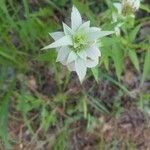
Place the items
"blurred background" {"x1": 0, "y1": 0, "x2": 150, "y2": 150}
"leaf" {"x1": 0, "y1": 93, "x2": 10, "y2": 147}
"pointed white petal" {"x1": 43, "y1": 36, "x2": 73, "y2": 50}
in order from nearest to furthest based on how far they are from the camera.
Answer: "pointed white petal" {"x1": 43, "y1": 36, "x2": 73, "y2": 50} < "leaf" {"x1": 0, "y1": 93, "x2": 10, "y2": 147} < "blurred background" {"x1": 0, "y1": 0, "x2": 150, "y2": 150}

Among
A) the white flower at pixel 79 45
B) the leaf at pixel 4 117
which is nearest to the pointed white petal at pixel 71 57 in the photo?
the white flower at pixel 79 45

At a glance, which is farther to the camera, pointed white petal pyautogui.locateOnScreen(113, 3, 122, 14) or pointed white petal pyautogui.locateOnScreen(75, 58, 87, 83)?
pointed white petal pyautogui.locateOnScreen(113, 3, 122, 14)

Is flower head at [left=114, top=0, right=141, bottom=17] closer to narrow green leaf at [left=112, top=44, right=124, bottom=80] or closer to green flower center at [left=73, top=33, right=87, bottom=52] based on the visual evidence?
narrow green leaf at [left=112, top=44, right=124, bottom=80]

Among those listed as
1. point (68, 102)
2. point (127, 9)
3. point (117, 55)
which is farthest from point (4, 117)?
point (127, 9)

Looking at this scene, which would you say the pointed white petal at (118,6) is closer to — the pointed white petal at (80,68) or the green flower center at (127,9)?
the green flower center at (127,9)

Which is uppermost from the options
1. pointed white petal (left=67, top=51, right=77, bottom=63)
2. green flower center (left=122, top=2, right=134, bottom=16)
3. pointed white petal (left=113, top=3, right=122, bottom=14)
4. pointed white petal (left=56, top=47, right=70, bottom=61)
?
pointed white petal (left=113, top=3, right=122, bottom=14)

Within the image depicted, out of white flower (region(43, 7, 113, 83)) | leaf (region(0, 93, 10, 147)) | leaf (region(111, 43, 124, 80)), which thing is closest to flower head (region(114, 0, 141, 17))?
leaf (region(111, 43, 124, 80))

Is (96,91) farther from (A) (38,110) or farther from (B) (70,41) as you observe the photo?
(B) (70,41)

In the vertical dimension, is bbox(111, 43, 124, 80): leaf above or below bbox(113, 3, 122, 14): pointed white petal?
below

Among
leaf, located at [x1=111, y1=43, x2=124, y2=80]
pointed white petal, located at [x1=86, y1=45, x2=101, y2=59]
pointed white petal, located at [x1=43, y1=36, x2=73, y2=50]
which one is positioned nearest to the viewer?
pointed white petal, located at [x1=43, y1=36, x2=73, y2=50]
